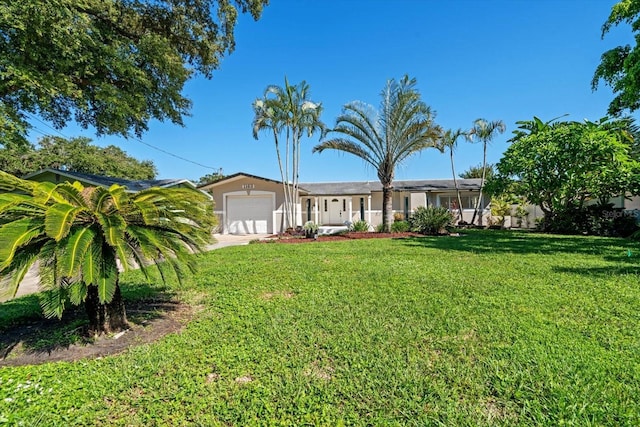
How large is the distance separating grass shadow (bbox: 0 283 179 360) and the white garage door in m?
14.5

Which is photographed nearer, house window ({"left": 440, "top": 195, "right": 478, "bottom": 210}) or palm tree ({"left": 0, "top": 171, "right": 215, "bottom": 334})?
palm tree ({"left": 0, "top": 171, "right": 215, "bottom": 334})

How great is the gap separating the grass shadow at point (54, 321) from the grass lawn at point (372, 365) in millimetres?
390

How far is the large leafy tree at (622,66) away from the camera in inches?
397

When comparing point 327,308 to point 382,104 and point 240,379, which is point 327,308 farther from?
point 382,104

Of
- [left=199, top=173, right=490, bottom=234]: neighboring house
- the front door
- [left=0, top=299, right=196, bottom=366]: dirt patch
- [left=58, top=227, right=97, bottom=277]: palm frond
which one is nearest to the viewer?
[left=58, top=227, right=97, bottom=277]: palm frond

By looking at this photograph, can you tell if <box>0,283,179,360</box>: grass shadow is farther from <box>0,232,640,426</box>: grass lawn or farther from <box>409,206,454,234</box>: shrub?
<box>409,206,454,234</box>: shrub

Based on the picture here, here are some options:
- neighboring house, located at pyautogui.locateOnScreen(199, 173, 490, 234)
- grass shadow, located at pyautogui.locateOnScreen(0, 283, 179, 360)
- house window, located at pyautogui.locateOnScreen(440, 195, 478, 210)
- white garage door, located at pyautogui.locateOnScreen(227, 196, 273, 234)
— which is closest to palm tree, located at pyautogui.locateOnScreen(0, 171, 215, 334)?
grass shadow, located at pyautogui.locateOnScreen(0, 283, 179, 360)

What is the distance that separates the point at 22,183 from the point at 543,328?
664 centimetres

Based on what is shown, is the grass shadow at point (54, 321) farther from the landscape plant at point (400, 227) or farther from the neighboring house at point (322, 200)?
the neighboring house at point (322, 200)

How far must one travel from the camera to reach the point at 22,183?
381cm

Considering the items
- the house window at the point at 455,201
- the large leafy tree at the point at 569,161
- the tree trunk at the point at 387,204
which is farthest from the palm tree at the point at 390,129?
the house window at the point at 455,201

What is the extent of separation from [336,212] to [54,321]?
825 inches

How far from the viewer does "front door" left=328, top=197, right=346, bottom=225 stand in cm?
2450

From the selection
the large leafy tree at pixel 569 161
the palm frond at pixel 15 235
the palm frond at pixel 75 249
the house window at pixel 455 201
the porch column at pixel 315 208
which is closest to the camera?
the palm frond at pixel 15 235
